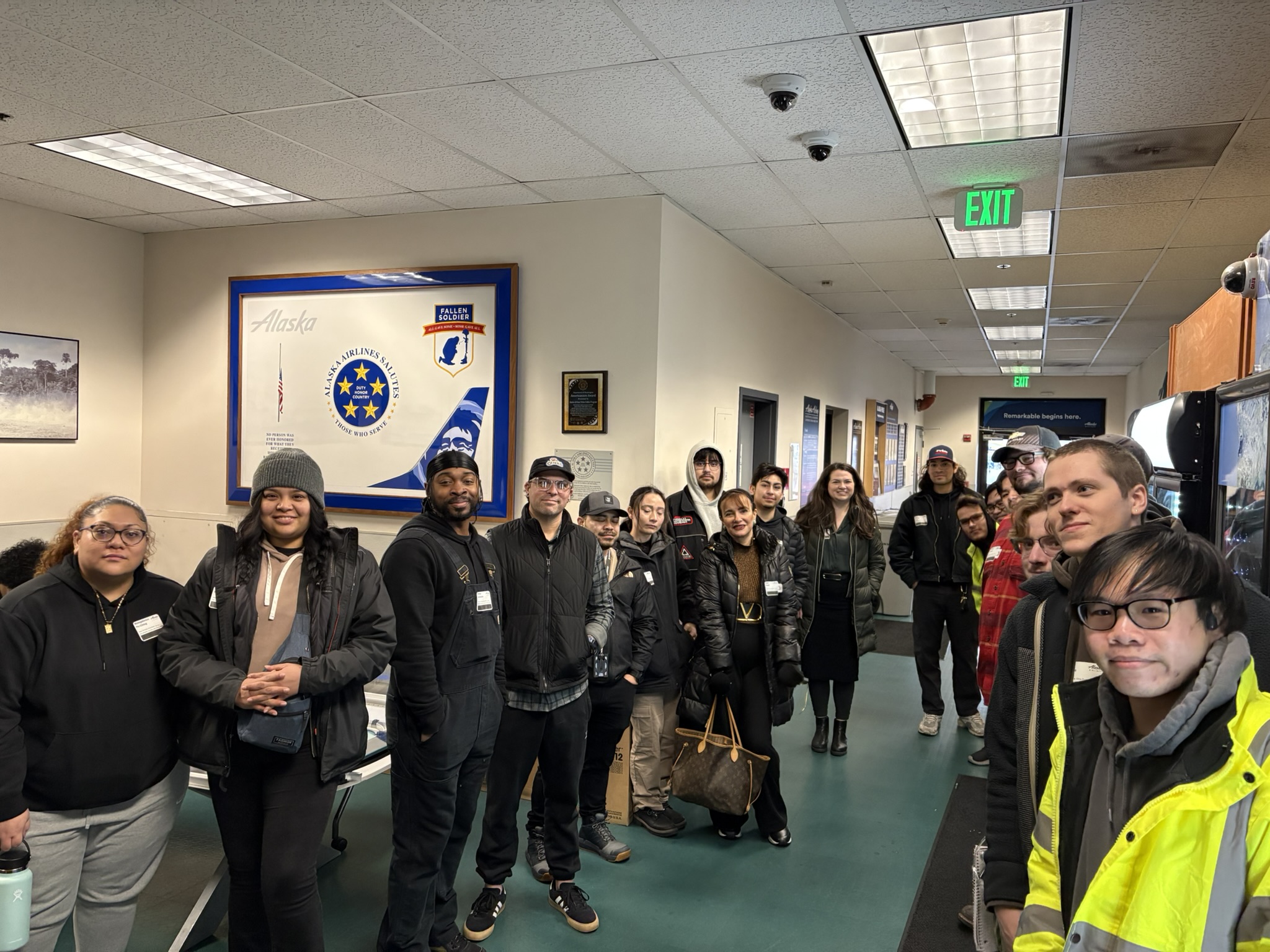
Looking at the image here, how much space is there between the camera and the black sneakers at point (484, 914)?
9.14 ft

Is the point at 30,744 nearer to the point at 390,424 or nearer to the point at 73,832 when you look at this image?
the point at 73,832

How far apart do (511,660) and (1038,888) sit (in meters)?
1.86

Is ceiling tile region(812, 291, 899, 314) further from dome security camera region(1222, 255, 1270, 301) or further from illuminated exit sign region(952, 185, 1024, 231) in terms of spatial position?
dome security camera region(1222, 255, 1270, 301)

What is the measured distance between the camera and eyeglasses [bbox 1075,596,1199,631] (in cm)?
124

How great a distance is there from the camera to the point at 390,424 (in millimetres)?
5277

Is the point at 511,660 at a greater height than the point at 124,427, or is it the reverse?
the point at 124,427

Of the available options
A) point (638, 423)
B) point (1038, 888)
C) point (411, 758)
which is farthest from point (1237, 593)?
point (638, 423)

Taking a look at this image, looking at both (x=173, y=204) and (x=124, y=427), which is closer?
(x=173, y=204)

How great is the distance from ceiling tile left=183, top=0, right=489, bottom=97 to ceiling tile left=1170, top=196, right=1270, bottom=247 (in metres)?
3.95

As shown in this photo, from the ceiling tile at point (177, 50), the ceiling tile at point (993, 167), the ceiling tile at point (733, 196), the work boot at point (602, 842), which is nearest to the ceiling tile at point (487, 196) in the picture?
the ceiling tile at point (733, 196)

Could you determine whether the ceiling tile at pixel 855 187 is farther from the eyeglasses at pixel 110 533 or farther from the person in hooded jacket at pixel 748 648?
the eyeglasses at pixel 110 533

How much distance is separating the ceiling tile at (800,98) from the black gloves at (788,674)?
225 centimetres

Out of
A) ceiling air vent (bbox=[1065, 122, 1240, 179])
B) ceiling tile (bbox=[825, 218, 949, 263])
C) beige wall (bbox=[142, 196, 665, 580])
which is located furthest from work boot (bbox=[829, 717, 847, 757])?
ceiling air vent (bbox=[1065, 122, 1240, 179])

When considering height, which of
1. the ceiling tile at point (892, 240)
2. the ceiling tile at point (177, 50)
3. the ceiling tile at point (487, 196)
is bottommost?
the ceiling tile at point (177, 50)
